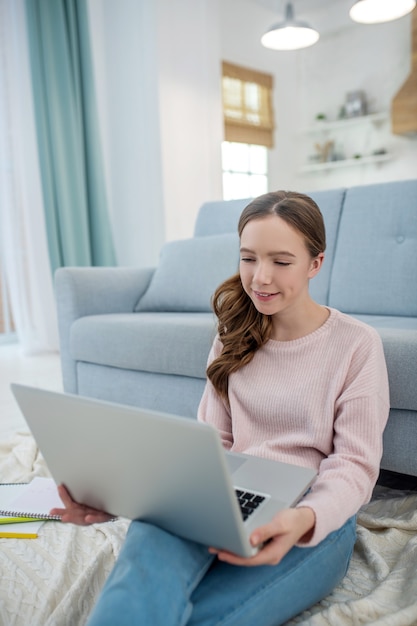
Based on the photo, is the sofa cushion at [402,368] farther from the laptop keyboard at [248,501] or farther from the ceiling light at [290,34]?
the ceiling light at [290,34]

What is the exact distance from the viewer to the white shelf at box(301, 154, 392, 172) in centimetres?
518

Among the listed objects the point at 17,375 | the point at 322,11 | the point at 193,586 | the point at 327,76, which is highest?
the point at 322,11

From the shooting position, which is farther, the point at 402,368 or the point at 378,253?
the point at 378,253

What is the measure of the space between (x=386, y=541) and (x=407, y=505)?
170 millimetres

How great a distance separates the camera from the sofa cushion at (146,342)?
179 centimetres

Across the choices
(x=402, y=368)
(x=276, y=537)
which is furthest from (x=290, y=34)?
(x=276, y=537)

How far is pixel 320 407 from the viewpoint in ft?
3.33

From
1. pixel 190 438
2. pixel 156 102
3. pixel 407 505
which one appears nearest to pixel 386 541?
pixel 407 505

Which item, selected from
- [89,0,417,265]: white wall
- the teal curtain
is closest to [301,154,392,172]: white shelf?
[89,0,417,265]: white wall

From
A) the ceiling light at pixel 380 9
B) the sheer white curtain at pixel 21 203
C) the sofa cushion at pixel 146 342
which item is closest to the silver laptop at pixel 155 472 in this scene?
the sofa cushion at pixel 146 342

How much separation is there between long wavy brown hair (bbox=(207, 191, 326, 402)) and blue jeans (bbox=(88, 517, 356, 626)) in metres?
0.35

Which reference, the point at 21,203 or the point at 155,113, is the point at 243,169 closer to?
the point at 155,113

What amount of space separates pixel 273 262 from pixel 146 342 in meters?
1.01

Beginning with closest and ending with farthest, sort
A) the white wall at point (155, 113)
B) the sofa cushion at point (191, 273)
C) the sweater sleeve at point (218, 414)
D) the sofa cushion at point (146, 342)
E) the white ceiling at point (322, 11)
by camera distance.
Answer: the sweater sleeve at point (218, 414)
the sofa cushion at point (146, 342)
the sofa cushion at point (191, 273)
the white wall at point (155, 113)
the white ceiling at point (322, 11)
